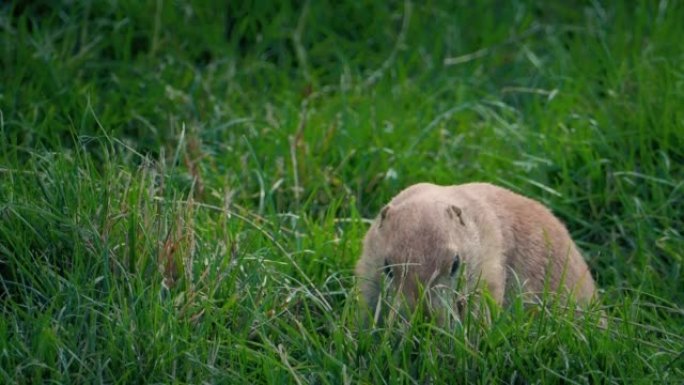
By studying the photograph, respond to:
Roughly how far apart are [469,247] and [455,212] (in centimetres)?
14

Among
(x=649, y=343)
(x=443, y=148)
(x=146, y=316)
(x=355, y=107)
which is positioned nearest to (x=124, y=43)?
(x=355, y=107)

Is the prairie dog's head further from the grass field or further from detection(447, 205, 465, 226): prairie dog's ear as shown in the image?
the grass field

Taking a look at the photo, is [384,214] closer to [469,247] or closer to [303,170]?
[469,247]

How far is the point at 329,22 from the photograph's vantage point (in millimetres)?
7426

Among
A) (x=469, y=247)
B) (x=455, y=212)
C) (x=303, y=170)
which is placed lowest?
(x=303, y=170)

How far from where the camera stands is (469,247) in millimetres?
4652

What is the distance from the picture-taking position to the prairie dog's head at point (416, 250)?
4.35 m

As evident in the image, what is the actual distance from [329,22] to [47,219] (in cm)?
311

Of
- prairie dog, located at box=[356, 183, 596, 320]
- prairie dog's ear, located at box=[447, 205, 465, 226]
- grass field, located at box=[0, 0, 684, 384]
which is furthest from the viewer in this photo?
prairie dog's ear, located at box=[447, 205, 465, 226]

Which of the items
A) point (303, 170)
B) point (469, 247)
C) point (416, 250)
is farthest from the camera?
point (303, 170)

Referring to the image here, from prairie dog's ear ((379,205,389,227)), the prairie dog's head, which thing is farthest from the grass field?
prairie dog's ear ((379,205,389,227))

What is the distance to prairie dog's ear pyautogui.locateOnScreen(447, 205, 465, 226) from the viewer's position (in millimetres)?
4609

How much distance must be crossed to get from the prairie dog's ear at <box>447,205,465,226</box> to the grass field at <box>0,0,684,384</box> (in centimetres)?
42

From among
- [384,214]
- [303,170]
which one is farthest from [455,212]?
[303,170]
